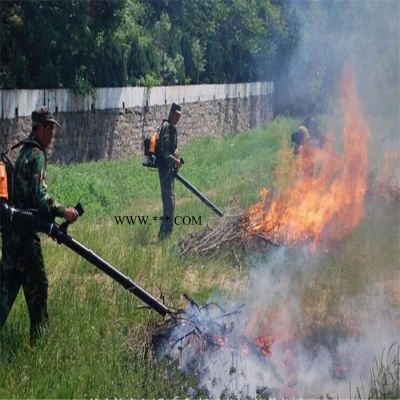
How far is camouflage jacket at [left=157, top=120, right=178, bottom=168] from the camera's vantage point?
34.4ft

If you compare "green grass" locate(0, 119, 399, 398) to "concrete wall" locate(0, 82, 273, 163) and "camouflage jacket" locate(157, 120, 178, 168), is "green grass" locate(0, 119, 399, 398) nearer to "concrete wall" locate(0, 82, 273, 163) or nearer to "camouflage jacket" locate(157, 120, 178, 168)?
"concrete wall" locate(0, 82, 273, 163)

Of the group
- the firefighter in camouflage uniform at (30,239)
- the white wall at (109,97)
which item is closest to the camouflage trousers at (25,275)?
the firefighter in camouflage uniform at (30,239)

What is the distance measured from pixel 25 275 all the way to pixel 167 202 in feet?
16.0

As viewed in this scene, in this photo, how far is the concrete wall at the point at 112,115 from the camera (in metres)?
13.7

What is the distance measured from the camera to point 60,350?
5.59 metres

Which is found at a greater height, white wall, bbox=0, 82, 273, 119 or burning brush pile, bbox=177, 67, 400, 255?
white wall, bbox=0, 82, 273, 119

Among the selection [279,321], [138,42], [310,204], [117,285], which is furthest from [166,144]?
[138,42]

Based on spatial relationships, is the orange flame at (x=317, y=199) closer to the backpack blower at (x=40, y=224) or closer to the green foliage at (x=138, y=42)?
the backpack blower at (x=40, y=224)

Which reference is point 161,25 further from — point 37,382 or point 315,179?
point 37,382

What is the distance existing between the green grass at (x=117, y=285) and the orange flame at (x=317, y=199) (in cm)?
44

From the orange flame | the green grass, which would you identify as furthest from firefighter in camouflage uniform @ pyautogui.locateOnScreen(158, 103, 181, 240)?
the orange flame

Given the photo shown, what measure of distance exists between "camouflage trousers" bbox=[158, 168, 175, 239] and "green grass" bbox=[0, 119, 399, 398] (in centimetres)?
17

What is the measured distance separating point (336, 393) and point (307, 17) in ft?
60.8

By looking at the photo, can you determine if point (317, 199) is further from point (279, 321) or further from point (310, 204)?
point (279, 321)
